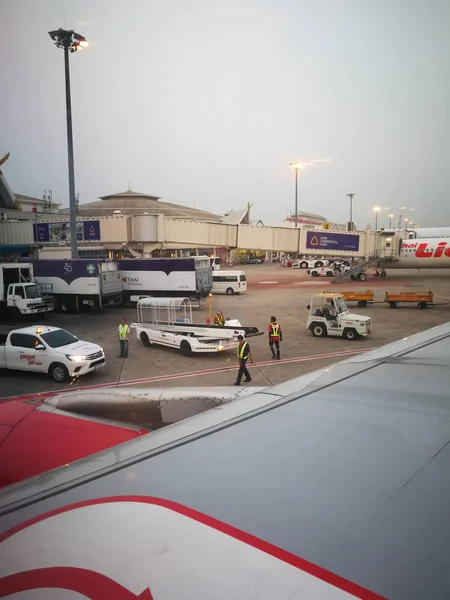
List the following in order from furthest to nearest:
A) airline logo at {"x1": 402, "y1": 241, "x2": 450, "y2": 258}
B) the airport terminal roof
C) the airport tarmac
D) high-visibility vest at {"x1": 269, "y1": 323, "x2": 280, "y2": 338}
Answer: the airport terminal roof → airline logo at {"x1": 402, "y1": 241, "x2": 450, "y2": 258} → high-visibility vest at {"x1": 269, "y1": 323, "x2": 280, "y2": 338} → the airport tarmac

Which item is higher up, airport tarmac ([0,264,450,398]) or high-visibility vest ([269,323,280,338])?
high-visibility vest ([269,323,280,338])

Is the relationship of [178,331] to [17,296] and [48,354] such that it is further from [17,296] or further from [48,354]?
[17,296]

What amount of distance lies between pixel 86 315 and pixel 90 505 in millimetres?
26518

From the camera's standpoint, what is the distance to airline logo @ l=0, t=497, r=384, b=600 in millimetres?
1561

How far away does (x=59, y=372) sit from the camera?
554 inches

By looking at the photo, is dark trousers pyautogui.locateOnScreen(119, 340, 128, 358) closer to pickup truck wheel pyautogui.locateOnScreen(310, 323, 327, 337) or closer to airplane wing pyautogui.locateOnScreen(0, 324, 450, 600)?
pickup truck wheel pyautogui.locateOnScreen(310, 323, 327, 337)

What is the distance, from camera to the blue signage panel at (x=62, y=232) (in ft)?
130

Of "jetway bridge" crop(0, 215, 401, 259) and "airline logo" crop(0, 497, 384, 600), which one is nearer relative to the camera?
"airline logo" crop(0, 497, 384, 600)

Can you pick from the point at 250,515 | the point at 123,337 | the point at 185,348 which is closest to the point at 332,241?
the point at 185,348

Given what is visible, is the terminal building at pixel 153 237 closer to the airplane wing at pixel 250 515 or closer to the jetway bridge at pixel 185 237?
the jetway bridge at pixel 185 237

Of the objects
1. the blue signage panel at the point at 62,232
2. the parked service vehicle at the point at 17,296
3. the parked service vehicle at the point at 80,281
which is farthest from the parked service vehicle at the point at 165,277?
the blue signage panel at the point at 62,232

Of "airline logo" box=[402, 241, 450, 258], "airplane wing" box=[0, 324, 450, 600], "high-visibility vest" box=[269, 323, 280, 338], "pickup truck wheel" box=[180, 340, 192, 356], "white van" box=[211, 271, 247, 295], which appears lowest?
"pickup truck wheel" box=[180, 340, 192, 356]

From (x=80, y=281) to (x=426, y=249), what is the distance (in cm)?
3717

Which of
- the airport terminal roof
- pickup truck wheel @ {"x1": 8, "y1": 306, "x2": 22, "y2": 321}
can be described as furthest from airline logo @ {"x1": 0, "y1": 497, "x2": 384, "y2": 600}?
the airport terminal roof
